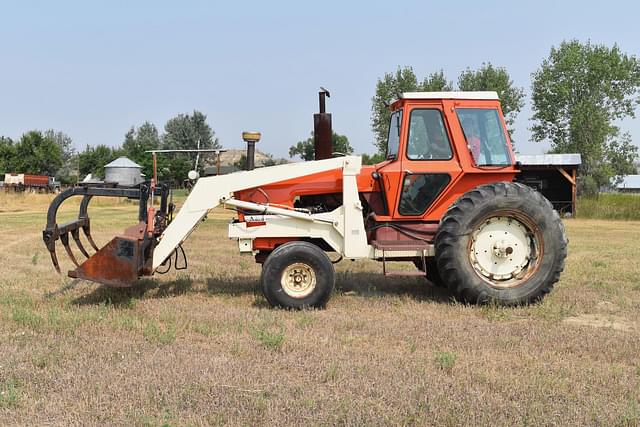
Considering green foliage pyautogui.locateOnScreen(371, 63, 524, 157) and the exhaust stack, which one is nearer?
the exhaust stack

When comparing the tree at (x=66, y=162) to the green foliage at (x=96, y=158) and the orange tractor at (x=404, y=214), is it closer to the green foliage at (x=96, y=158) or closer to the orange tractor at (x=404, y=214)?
the green foliage at (x=96, y=158)

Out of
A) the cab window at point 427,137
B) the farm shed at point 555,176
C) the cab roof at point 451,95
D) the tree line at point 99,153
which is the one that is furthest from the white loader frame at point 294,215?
the tree line at point 99,153

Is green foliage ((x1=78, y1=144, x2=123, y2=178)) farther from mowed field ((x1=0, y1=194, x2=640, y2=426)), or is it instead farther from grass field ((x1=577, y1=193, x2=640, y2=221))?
mowed field ((x1=0, y1=194, x2=640, y2=426))

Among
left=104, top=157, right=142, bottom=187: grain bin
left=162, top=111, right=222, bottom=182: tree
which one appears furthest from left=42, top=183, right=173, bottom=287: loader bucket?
left=162, top=111, right=222, bottom=182: tree

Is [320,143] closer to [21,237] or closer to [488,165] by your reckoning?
[488,165]

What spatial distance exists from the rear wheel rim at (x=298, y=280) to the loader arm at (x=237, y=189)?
618mm

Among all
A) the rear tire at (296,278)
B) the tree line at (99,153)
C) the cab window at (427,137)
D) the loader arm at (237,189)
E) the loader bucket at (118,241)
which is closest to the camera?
the loader bucket at (118,241)

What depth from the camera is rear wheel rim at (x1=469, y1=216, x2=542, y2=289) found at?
21.9 ft

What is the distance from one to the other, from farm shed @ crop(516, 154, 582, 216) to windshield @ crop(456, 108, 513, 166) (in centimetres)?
2024

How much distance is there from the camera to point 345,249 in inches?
266

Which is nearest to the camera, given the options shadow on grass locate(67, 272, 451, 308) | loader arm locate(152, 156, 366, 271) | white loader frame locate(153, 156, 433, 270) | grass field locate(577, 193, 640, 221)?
loader arm locate(152, 156, 366, 271)

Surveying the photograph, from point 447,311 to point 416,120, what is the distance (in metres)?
2.19

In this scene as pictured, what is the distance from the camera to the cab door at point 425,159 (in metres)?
6.81

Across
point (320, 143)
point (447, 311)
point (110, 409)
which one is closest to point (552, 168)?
point (320, 143)
